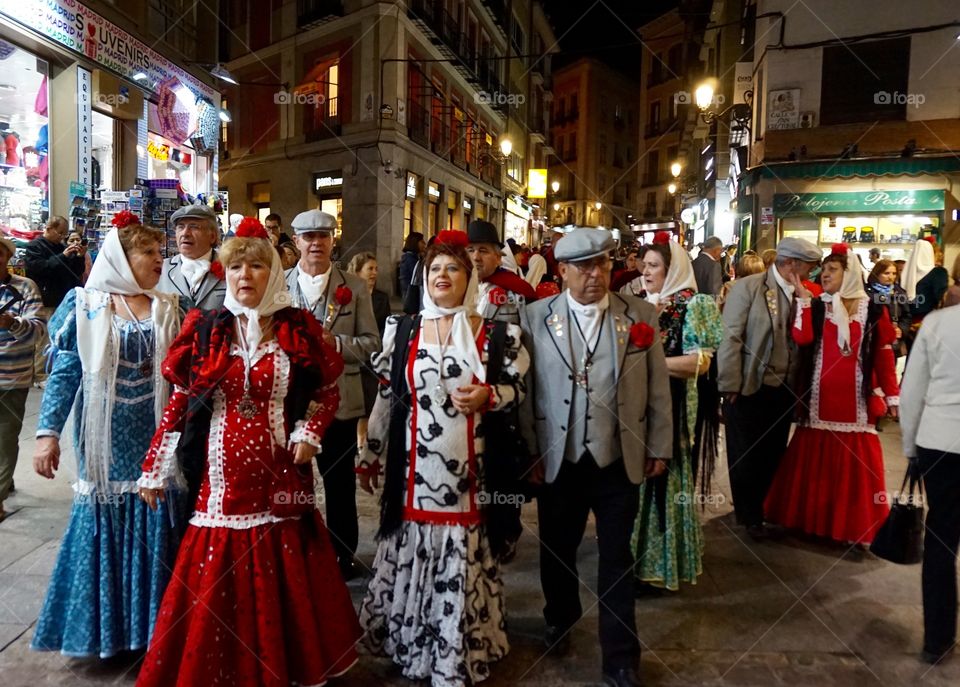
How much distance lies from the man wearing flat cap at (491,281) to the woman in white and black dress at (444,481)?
1.12 m

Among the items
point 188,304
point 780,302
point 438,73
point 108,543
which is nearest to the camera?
point 108,543

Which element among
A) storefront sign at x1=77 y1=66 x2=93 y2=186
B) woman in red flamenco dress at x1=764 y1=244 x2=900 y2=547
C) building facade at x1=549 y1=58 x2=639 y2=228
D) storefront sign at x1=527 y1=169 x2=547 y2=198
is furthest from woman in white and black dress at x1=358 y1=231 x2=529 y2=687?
building facade at x1=549 y1=58 x2=639 y2=228

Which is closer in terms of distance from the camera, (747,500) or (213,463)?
(213,463)

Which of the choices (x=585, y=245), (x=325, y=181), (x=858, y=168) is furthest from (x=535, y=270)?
(x=325, y=181)

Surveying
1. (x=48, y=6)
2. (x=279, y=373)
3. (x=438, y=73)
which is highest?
(x=438, y=73)

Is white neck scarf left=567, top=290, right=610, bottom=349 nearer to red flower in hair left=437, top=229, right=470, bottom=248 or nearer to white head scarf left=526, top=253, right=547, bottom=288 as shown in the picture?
red flower in hair left=437, top=229, right=470, bottom=248

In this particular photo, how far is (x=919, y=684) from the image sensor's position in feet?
9.69

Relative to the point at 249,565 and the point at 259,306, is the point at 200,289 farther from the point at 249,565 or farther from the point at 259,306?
the point at 249,565

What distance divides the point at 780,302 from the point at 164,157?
1175 centimetres

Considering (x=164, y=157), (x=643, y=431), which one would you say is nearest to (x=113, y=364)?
(x=643, y=431)

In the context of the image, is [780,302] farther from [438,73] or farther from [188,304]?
[438,73]

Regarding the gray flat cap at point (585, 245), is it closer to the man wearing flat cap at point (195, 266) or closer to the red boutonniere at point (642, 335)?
the red boutonniere at point (642, 335)

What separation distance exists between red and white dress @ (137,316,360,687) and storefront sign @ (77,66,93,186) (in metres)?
8.69

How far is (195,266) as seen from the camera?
3805 millimetres
